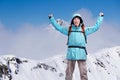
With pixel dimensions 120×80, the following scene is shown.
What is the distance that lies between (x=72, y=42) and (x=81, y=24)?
714 mm

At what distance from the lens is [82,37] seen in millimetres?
13078

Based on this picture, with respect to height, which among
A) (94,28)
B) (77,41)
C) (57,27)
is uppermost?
(57,27)

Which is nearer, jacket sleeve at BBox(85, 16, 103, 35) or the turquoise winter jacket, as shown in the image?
the turquoise winter jacket

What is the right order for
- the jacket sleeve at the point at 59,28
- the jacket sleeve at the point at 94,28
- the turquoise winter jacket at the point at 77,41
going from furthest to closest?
1. the jacket sleeve at the point at 59,28
2. the jacket sleeve at the point at 94,28
3. the turquoise winter jacket at the point at 77,41

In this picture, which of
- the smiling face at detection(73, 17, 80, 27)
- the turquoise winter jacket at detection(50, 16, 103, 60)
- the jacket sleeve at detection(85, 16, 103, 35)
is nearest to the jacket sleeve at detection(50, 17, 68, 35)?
the turquoise winter jacket at detection(50, 16, 103, 60)

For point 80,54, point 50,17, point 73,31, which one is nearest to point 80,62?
point 80,54

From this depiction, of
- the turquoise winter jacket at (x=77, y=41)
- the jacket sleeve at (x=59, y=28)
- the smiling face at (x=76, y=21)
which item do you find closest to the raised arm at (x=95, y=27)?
the turquoise winter jacket at (x=77, y=41)

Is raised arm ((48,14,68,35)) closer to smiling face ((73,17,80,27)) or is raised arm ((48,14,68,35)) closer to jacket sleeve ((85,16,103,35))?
smiling face ((73,17,80,27))

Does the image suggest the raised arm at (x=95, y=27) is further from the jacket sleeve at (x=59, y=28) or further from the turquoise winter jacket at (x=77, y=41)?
the jacket sleeve at (x=59, y=28)

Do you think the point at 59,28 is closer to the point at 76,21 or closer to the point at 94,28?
the point at 76,21

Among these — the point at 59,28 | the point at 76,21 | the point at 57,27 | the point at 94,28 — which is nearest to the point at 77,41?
the point at 76,21

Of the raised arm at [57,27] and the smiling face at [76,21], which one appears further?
the raised arm at [57,27]

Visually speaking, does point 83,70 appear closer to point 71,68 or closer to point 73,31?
point 71,68

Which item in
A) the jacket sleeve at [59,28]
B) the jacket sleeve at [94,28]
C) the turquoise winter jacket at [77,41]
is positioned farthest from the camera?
the jacket sleeve at [59,28]
